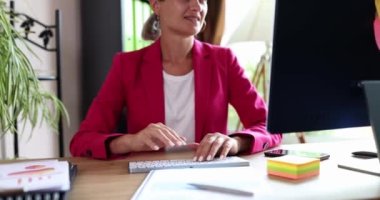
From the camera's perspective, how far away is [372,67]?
91cm

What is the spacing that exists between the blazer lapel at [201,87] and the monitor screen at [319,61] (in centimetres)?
60

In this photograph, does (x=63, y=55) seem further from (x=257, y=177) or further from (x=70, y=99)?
(x=257, y=177)

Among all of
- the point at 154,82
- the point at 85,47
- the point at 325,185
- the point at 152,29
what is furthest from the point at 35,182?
the point at 85,47

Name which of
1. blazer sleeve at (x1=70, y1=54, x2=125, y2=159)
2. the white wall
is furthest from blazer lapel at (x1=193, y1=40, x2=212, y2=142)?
the white wall

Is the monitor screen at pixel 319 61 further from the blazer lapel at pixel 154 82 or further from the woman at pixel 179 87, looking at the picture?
the blazer lapel at pixel 154 82

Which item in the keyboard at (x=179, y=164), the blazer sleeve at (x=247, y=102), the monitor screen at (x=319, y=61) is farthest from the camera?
the blazer sleeve at (x=247, y=102)

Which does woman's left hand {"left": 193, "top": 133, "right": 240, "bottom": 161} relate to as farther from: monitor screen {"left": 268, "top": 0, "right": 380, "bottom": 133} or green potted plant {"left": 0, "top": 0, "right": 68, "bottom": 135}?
green potted plant {"left": 0, "top": 0, "right": 68, "bottom": 135}

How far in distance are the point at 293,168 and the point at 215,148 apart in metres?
0.26

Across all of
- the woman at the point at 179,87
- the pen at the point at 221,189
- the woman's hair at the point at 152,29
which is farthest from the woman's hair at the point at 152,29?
the pen at the point at 221,189

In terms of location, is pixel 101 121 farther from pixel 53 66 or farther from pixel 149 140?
pixel 53 66

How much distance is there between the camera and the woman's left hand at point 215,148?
1049mm

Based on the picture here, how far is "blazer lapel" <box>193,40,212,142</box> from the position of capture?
1479 millimetres

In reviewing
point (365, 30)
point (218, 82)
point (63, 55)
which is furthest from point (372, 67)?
point (63, 55)

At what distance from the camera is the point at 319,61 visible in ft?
2.85
